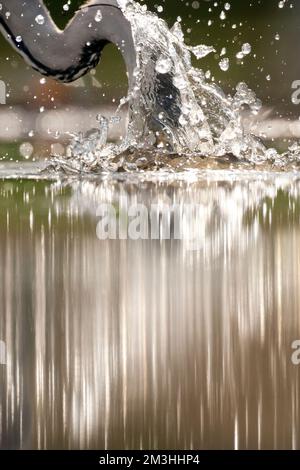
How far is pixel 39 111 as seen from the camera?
1166 centimetres

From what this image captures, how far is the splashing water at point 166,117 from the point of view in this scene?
224 inches

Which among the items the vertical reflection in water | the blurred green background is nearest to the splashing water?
the vertical reflection in water

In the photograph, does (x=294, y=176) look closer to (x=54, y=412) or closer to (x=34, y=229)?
(x=34, y=229)

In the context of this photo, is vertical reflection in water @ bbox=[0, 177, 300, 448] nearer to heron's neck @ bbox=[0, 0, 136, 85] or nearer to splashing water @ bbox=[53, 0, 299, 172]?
heron's neck @ bbox=[0, 0, 136, 85]

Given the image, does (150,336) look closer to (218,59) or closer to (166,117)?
(166,117)

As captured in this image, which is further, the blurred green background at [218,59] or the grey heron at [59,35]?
the blurred green background at [218,59]

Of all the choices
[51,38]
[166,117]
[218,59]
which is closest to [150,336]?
[51,38]

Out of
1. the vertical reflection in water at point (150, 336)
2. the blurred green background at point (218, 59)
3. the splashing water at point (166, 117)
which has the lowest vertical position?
the vertical reflection in water at point (150, 336)

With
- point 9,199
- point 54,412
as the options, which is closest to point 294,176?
point 9,199

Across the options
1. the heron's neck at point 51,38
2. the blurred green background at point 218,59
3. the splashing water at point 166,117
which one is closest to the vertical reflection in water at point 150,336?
the heron's neck at point 51,38

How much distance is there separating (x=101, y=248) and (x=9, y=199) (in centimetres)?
137

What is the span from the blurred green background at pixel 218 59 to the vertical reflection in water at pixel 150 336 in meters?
7.65

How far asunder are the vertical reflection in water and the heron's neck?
3.17 ft

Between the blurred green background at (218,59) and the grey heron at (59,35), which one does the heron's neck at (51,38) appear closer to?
the grey heron at (59,35)
